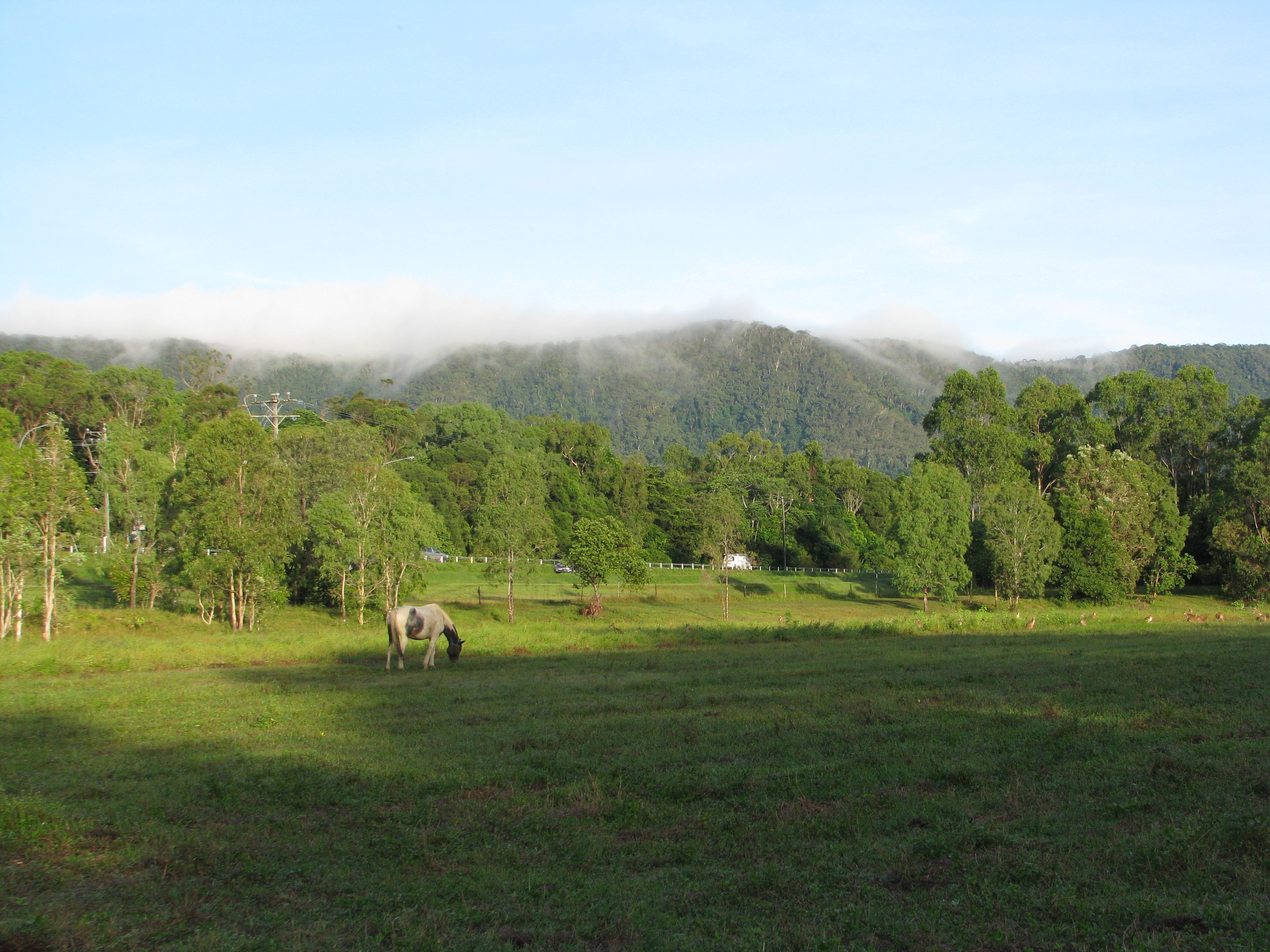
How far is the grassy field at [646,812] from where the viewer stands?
23.8 feet

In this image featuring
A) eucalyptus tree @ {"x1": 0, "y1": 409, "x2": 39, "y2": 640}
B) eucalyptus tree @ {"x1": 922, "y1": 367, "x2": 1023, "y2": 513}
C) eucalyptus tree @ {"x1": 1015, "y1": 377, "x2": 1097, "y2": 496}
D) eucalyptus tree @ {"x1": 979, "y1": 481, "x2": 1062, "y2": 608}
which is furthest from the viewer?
eucalyptus tree @ {"x1": 1015, "y1": 377, "x2": 1097, "y2": 496}

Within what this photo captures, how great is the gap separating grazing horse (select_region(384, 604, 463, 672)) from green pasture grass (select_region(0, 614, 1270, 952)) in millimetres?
6297

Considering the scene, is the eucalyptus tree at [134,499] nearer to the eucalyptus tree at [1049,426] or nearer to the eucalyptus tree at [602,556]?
the eucalyptus tree at [602,556]

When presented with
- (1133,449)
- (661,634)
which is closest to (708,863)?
(661,634)

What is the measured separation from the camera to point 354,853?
9.09m

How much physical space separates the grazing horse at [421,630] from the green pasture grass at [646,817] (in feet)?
20.7

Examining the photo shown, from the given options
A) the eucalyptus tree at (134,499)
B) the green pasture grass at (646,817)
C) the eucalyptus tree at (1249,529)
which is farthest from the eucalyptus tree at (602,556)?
the eucalyptus tree at (1249,529)

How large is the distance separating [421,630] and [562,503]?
84.5m

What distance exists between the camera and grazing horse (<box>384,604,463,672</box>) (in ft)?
89.6

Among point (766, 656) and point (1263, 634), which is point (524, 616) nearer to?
point (766, 656)

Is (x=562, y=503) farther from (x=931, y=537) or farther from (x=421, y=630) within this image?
(x=421, y=630)

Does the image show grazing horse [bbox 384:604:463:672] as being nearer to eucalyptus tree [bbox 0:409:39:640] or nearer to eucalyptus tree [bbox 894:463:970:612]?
eucalyptus tree [bbox 0:409:39:640]

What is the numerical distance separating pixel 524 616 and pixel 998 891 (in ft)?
173

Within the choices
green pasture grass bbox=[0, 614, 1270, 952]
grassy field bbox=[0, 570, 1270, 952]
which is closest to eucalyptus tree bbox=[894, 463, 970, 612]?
grassy field bbox=[0, 570, 1270, 952]
